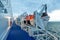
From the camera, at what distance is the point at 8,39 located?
114 inches

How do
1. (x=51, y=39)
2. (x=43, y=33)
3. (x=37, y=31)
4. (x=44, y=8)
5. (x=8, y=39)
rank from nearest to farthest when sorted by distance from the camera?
(x=8, y=39) → (x=51, y=39) → (x=43, y=33) → (x=37, y=31) → (x=44, y=8)

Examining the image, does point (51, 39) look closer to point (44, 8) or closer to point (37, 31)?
point (37, 31)

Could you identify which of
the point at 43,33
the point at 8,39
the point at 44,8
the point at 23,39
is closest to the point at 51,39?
the point at 43,33

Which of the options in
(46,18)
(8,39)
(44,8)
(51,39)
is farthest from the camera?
(44,8)

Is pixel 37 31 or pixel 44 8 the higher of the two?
pixel 44 8

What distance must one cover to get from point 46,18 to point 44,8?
1.13 meters

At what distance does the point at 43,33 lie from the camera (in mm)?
4273

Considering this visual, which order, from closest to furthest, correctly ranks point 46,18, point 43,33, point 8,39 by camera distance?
point 8,39, point 43,33, point 46,18

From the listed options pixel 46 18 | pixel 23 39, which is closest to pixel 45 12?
pixel 46 18

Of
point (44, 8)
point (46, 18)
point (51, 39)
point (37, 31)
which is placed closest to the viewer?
point (51, 39)

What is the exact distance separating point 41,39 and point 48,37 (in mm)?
177

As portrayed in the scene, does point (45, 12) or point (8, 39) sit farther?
point (45, 12)

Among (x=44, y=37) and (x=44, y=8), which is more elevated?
(x=44, y=8)

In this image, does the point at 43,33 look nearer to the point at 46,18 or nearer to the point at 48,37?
the point at 48,37
